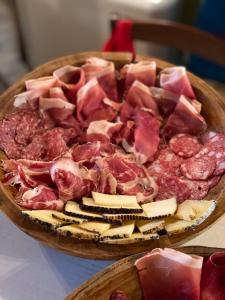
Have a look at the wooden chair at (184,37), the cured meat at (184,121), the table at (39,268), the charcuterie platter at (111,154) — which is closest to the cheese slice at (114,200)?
the charcuterie platter at (111,154)

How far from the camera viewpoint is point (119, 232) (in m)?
0.75

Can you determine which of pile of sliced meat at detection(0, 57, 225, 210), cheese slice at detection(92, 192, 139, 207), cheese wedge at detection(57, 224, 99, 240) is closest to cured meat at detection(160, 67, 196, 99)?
pile of sliced meat at detection(0, 57, 225, 210)

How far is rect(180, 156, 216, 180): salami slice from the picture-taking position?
90 centimetres

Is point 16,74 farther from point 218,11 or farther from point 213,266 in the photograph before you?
point 213,266

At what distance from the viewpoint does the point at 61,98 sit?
3.38 ft

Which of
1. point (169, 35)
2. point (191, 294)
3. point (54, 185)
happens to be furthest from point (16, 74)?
point (191, 294)

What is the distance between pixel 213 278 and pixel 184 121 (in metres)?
0.41

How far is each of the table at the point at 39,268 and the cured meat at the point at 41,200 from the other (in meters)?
0.12

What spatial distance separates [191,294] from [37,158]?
43cm

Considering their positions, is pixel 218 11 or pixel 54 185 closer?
pixel 54 185

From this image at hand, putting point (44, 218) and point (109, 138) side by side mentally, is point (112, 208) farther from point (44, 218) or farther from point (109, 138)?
point (109, 138)

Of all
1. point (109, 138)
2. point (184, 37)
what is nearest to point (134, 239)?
point (109, 138)

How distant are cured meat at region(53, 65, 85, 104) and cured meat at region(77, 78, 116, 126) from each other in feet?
0.08

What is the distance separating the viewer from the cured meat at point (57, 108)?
100 centimetres
